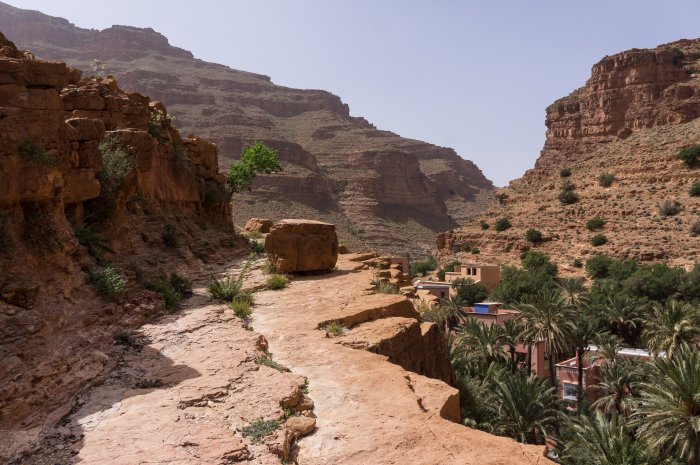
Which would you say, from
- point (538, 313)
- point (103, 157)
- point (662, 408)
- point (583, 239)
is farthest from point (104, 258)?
point (583, 239)

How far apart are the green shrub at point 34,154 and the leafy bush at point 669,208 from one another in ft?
179

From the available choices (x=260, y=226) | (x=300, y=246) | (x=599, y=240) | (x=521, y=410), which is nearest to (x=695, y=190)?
(x=599, y=240)

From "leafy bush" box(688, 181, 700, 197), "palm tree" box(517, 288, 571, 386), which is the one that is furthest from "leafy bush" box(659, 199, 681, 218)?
"palm tree" box(517, 288, 571, 386)

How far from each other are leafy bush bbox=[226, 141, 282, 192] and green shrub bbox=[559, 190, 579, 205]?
40.9 metres

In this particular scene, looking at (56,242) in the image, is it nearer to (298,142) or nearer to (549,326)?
(549,326)

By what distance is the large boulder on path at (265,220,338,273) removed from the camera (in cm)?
1386

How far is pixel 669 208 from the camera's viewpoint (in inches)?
2007

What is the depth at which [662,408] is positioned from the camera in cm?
→ 1462

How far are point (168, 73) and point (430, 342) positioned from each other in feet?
417

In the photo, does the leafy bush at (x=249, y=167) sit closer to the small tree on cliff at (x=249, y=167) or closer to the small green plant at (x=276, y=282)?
the small tree on cliff at (x=249, y=167)

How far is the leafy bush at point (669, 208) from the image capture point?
50906 millimetres

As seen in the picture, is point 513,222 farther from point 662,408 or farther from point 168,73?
point 168,73

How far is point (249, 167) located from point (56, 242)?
68.6 feet

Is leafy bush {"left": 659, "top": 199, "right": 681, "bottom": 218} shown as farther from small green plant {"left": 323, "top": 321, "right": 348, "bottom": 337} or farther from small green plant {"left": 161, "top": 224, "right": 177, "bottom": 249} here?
small green plant {"left": 323, "top": 321, "right": 348, "bottom": 337}
